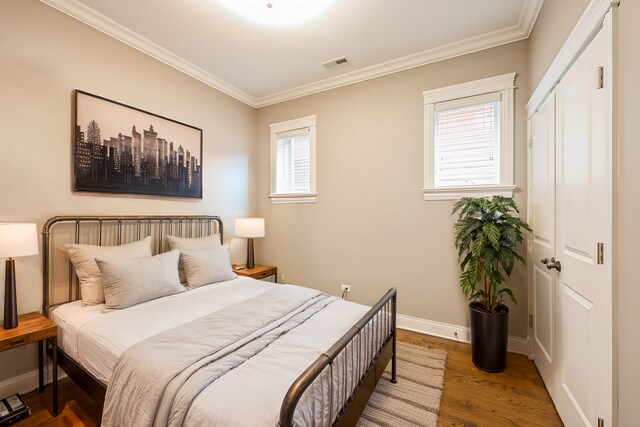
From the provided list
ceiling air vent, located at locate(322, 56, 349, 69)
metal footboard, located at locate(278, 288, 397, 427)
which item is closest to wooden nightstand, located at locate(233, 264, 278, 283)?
metal footboard, located at locate(278, 288, 397, 427)

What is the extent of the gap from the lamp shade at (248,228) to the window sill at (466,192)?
2.09 m

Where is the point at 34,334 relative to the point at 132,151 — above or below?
below

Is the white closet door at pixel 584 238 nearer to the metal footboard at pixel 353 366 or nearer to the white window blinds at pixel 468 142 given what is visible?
the white window blinds at pixel 468 142

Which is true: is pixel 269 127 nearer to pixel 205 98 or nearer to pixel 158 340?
pixel 205 98

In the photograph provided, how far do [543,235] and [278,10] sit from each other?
2803 mm

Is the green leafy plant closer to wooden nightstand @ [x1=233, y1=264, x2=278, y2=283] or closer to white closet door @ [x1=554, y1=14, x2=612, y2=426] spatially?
white closet door @ [x1=554, y1=14, x2=612, y2=426]

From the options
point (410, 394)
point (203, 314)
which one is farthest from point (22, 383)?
point (410, 394)

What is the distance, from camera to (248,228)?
3.54m

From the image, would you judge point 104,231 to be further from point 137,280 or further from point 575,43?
point 575,43

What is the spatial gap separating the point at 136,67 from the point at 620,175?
373 centimetres

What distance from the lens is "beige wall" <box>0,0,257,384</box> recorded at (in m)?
1.99

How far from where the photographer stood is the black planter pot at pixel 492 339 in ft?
7.40

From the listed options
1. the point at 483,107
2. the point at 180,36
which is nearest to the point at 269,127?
the point at 180,36

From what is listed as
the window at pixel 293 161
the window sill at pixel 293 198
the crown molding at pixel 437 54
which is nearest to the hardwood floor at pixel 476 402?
the window sill at pixel 293 198
